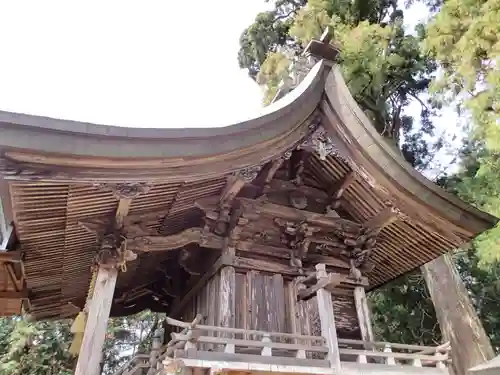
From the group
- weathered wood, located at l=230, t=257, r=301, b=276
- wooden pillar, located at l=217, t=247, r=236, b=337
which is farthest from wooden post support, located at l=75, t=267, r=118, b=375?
weathered wood, located at l=230, t=257, r=301, b=276

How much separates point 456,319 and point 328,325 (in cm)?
681

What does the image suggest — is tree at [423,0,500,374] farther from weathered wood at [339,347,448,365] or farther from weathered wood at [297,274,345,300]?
weathered wood at [297,274,345,300]

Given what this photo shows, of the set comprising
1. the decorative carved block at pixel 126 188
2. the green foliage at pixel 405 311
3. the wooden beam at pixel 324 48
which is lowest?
the decorative carved block at pixel 126 188

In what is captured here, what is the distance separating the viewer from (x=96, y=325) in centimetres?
490

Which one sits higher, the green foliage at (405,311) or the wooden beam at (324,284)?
the green foliage at (405,311)

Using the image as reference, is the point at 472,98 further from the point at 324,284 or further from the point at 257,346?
the point at 257,346

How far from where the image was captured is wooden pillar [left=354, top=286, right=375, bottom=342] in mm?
6625

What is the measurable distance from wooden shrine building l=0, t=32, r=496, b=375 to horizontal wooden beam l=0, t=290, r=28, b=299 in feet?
0.07

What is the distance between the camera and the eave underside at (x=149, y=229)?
484 cm

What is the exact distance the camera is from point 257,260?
21.4 feet

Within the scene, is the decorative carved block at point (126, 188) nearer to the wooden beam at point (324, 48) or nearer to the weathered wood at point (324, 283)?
the weathered wood at point (324, 283)

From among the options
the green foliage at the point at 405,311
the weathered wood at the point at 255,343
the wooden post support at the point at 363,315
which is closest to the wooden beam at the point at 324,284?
the weathered wood at the point at 255,343

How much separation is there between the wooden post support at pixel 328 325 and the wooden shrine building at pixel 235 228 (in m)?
0.02

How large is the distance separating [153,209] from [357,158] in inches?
122
